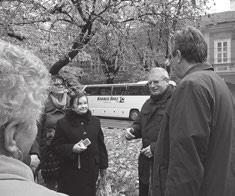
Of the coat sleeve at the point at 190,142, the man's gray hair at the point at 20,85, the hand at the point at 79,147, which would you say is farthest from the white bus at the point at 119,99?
the man's gray hair at the point at 20,85

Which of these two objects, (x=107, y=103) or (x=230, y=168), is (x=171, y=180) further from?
(x=107, y=103)

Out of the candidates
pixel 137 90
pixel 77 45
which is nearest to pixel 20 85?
pixel 77 45

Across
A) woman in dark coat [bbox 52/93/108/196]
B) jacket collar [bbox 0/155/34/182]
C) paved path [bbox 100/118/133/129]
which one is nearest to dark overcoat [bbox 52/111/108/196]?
woman in dark coat [bbox 52/93/108/196]

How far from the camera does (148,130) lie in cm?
391

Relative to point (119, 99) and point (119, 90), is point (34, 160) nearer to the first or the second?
point (119, 99)

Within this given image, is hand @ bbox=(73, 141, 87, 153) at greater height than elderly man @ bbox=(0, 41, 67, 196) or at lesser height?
lesser

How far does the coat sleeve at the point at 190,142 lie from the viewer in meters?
2.30

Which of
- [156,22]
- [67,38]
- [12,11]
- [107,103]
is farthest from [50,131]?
[107,103]

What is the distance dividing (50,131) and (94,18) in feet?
9.50

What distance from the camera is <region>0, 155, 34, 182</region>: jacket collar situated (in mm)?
1010

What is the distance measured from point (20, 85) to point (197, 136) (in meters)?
1.43

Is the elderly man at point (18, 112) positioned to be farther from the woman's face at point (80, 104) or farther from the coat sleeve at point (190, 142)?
the woman's face at point (80, 104)

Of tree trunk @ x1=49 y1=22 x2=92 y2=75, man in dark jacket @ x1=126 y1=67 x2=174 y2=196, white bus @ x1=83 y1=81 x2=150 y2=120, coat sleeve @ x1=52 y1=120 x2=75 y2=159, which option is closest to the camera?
man in dark jacket @ x1=126 y1=67 x2=174 y2=196

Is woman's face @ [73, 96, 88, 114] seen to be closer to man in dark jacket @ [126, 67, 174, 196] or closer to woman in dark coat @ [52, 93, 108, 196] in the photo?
woman in dark coat @ [52, 93, 108, 196]
